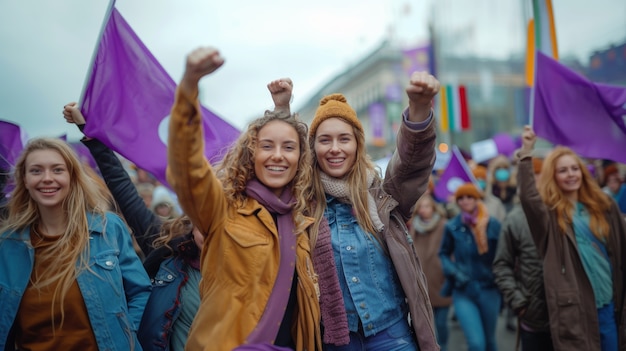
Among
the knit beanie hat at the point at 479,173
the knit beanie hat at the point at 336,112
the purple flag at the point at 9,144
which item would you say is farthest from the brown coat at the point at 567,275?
the knit beanie hat at the point at 479,173

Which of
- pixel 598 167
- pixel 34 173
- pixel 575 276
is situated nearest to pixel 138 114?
pixel 34 173

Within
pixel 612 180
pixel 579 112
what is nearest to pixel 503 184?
pixel 612 180

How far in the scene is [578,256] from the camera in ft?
12.8

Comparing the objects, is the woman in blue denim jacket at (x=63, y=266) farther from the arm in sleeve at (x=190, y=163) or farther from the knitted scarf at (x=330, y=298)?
the knitted scarf at (x=330, y=298)

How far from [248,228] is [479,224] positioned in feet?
12.3

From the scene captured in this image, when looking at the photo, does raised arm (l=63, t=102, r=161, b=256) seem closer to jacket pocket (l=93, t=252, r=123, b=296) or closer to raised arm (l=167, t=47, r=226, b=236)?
jacket pocket (l=93, t=252, r=123, b=296)

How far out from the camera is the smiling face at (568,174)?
164 inches

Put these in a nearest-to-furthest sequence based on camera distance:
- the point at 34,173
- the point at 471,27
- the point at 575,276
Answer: the point at 34,173 < the point at 575,276 < the point at 471,27

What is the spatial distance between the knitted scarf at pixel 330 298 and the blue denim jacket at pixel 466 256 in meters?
3.05

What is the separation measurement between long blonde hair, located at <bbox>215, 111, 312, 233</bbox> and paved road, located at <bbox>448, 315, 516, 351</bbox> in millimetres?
4730

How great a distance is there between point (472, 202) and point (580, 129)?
4.39 ft

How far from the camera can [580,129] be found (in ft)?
14.9

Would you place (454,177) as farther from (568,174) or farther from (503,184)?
(568,174)

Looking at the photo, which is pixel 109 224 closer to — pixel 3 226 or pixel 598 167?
pixel 3 226
